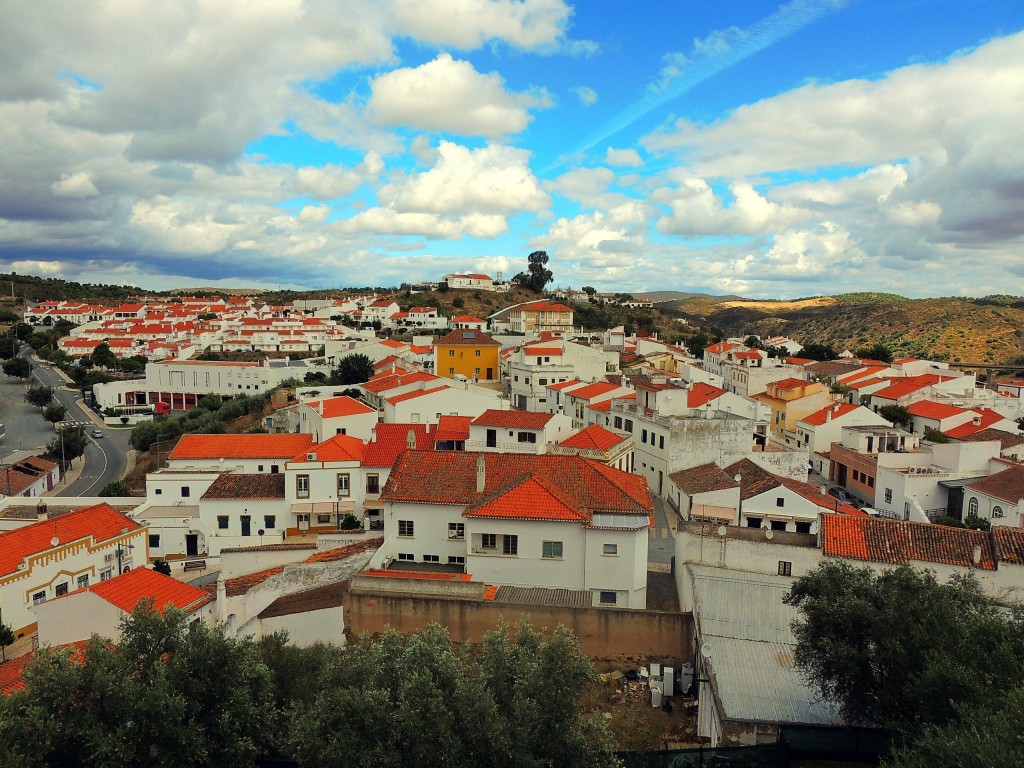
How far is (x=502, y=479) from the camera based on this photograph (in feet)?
86.1

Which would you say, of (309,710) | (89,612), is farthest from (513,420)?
(309,710)

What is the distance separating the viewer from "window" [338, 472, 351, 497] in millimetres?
35156

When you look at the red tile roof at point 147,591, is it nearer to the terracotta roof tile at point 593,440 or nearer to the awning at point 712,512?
the terracotta roof tile at point 593,440

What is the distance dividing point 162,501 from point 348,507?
479 inches

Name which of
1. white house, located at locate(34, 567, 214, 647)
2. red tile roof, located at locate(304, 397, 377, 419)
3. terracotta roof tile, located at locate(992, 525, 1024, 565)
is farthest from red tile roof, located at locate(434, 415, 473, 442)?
terracotta roof tile, located at locate(992, 525, 1024, 565)

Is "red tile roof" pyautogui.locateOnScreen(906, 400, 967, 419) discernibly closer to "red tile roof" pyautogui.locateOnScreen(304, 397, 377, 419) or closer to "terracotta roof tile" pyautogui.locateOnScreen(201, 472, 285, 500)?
"red tile roof" pyautogui.locateOnScreen(304, 397, 377, 419)

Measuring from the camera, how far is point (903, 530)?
23281 millimetres

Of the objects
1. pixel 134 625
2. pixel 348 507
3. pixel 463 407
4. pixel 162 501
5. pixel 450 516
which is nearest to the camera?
pixel 134 625

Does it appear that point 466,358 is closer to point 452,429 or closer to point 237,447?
point 452,429

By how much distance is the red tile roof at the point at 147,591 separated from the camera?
21.0 m

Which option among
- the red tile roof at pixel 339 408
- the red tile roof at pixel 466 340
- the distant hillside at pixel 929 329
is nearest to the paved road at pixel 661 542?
the red tile roof at pixel 339 408

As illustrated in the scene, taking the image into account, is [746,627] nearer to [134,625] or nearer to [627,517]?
[627,517]

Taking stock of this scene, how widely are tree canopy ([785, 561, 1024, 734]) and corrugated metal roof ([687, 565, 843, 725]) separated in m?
1.03

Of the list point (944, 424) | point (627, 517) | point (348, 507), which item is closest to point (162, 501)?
point (348, 507)
